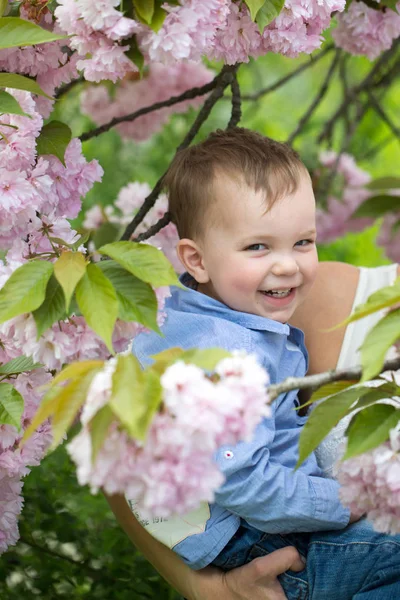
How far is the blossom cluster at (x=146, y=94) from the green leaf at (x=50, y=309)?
2.29 m

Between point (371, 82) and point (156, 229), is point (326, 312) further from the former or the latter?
point (371, 82)

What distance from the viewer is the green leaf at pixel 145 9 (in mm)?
1582

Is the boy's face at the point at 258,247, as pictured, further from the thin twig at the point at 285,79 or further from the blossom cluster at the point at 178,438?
the thin twig at the point at 285,79

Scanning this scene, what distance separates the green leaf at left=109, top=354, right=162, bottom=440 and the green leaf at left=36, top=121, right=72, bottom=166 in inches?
36.1

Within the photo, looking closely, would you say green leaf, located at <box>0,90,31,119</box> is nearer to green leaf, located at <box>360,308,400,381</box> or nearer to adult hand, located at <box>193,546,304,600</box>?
green leaf, located at <box>360,308,400,381</box>

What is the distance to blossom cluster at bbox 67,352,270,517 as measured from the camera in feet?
3.62

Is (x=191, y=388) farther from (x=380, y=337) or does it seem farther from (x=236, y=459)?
(x=236, y=459)

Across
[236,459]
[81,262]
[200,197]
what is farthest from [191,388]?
[200,197]

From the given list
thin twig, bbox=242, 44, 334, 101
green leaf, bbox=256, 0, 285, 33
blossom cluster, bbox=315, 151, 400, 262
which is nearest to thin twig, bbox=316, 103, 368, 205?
blossom cluster, bbox=315, 151, 400, 262

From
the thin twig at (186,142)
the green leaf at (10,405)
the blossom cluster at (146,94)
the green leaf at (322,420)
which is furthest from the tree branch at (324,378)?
the blossom cluster at (146,94)

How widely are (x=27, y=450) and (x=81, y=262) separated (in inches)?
25.0

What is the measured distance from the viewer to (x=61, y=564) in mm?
2781

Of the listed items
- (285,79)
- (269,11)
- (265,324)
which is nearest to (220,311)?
(265,324)

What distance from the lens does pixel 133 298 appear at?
4.77 feet
